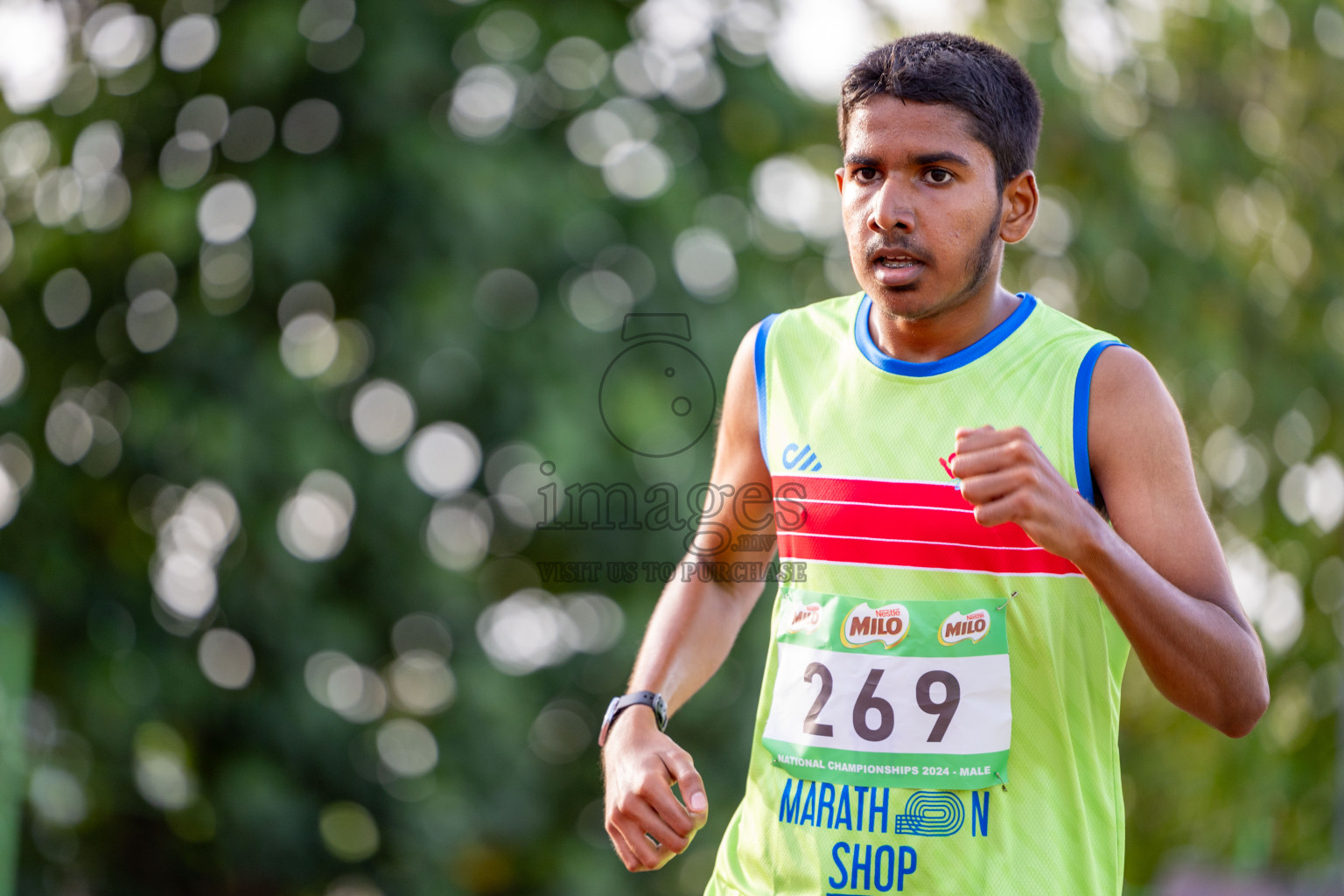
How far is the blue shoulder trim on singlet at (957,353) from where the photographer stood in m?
1.96

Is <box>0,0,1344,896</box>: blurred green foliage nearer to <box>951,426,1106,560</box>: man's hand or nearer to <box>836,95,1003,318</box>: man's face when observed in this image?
<box>836,95,1003,318</box>: man's face

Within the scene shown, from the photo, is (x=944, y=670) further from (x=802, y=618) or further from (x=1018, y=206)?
(x=1018, y=206)

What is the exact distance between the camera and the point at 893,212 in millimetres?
1870

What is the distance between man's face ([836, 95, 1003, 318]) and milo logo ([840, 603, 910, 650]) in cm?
45

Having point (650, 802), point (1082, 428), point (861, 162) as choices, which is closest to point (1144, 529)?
point (1082, 428)

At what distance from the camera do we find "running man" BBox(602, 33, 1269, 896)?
1822 mm

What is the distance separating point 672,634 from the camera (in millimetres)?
2236

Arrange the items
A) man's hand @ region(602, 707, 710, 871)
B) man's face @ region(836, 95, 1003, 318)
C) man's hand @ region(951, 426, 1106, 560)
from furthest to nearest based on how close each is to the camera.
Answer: man's face @ region(836, 95, 1003, 318) < man's hand @ region(602, 707, 710, 871) < man's hand @ region(951, 426, 1106, 560)

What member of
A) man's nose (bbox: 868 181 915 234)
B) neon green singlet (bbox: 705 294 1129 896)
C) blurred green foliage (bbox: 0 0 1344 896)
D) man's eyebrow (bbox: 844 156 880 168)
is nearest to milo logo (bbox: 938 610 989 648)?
neon green singlet (bbox: 705 294 1129 896)

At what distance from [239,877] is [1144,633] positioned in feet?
14.0

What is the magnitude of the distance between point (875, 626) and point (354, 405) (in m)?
3.34

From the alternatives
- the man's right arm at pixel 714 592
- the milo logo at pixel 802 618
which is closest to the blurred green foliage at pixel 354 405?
the man's right arm at pixel 714 592

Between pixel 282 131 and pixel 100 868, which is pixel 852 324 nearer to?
pixel 282 131

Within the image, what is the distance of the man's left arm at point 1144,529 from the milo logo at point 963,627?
0.80 feet
